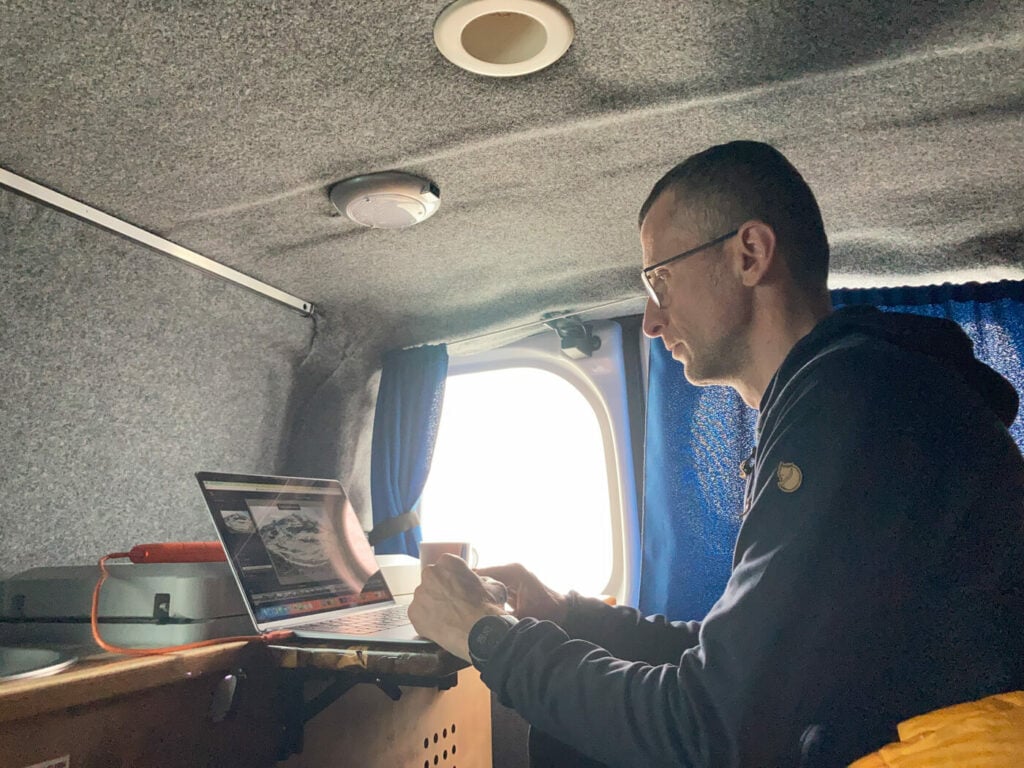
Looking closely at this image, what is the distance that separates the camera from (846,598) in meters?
0.74

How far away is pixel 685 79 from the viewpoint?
112cm

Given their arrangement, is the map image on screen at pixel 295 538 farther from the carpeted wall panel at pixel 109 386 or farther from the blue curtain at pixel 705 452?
the blue curtain at pixel 705 452

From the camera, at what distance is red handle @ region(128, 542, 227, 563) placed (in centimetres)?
111

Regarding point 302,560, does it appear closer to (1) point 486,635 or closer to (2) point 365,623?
(2) point 365,623

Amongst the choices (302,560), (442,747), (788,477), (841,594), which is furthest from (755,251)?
(442,747)

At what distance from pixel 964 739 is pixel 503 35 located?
105 centimetres

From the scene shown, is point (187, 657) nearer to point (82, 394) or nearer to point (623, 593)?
point (82, 394)

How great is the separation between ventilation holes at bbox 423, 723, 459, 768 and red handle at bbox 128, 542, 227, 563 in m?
0.63

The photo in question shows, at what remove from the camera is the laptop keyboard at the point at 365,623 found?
3.82 ft

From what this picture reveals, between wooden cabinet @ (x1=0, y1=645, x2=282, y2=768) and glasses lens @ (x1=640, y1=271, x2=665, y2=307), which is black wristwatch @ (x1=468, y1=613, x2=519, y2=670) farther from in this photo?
glasses lens @ (x1=640, y1=271, x2=665, y2=307)

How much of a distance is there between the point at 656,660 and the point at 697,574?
628 mm

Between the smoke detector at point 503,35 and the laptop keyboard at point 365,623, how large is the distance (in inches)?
36.1

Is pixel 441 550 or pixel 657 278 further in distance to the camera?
pixel 441 550

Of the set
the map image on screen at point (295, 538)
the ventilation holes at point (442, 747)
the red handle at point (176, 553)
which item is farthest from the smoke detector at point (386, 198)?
the ventilation holes at point (442, 747)
